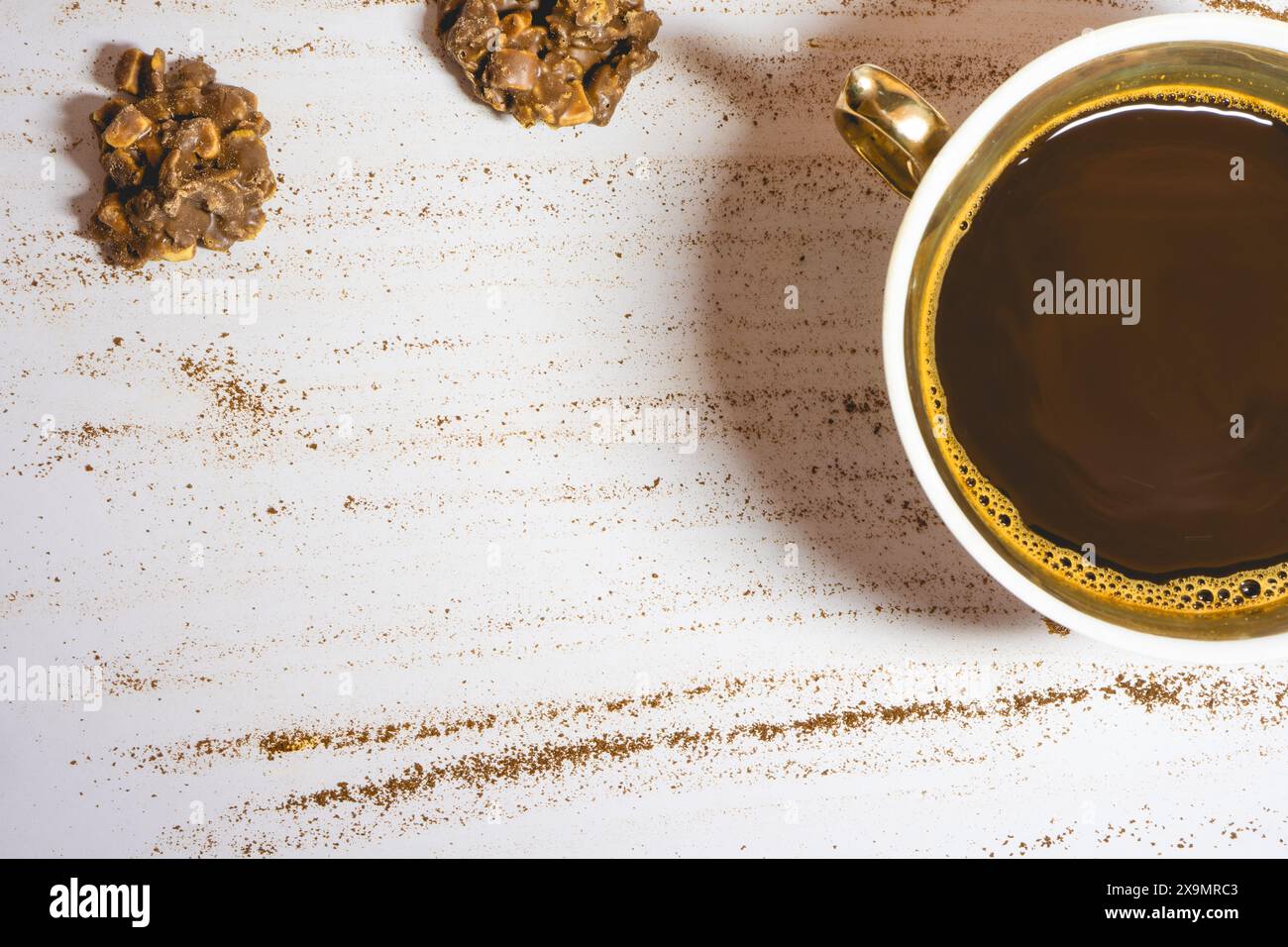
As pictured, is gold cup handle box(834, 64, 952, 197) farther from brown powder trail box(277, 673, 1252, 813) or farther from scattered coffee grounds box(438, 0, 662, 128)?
brown powder trail box(277, 673, 1252, 813)

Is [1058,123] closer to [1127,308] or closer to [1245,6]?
[1127,308]

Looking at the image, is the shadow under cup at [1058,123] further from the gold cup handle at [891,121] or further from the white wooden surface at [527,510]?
the white wooden surface at [527,510]

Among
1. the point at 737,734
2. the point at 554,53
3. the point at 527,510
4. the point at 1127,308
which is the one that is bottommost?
the point at 737,734

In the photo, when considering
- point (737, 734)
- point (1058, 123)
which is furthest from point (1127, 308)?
point (737, 734)

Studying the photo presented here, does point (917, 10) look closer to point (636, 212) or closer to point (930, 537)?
point (636, 212)

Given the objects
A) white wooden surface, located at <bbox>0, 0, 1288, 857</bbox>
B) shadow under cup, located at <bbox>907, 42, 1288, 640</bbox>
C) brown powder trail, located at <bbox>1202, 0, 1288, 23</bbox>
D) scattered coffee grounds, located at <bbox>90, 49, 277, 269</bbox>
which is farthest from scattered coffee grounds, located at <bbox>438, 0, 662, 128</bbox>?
brown powder trail, located at <bbox>1202, 0, 1288, 23</bbox>

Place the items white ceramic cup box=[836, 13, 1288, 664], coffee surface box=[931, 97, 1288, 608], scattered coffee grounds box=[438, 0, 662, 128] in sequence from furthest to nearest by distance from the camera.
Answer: scattered coffee grounds box=[438, 0, 662, 128], coffee surface box=[931, 97, 1288, 608], white ceramic cup box=[836, 13, 1288, 664]

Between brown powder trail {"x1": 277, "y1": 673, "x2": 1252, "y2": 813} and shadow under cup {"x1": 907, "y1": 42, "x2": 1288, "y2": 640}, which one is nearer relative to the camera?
shadow under cup {"x1": 907, "y1": 42, "x2": 1288, "y2": 640}
